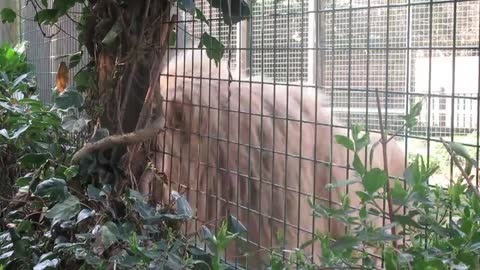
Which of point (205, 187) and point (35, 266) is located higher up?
point (205, 187)

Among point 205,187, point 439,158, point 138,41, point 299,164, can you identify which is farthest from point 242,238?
point 138,41

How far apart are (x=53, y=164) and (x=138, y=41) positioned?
41 centimetres

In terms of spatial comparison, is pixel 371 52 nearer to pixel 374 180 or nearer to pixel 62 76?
pixel 374 180

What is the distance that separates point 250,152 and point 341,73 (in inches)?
13.0

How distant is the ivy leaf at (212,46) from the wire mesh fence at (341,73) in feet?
0.08

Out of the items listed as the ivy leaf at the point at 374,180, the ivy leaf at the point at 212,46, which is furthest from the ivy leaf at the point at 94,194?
the ivy leaf at the point at 374,180

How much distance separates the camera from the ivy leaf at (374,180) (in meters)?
0.81

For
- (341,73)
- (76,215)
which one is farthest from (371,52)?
(76,215)

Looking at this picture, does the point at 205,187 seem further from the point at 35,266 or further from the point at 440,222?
the point at 440,222

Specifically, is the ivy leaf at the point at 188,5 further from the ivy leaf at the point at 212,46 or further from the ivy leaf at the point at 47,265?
the ivy leaf at the point at 47,265

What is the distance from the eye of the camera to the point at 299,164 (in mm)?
1401

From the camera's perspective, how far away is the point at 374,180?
81cm

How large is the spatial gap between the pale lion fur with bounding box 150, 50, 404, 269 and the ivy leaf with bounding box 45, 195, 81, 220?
31 centimetres

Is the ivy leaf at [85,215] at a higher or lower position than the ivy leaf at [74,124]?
lower
